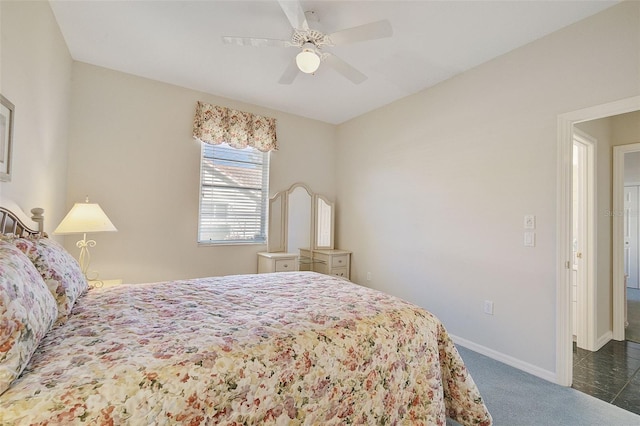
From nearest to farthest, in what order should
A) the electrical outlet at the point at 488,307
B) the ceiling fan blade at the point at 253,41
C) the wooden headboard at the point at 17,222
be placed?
the wooden headboard at the point at 17,222, the ceiling fan blade at the point at 253,41, the electrical outlet at the point at 488,307

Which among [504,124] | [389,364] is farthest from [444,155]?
[389,364]

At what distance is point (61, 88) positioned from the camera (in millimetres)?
2582

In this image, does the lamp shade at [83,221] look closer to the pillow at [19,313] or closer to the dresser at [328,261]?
the pillow at [19,313]

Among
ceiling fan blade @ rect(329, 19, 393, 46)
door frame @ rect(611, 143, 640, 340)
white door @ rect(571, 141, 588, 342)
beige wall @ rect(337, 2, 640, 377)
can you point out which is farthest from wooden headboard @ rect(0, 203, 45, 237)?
door frame @ rect(611, 143, 640, 340)

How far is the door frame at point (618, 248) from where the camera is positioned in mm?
3041

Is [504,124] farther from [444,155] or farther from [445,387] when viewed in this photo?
[445,387]

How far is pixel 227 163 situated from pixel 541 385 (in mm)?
3736

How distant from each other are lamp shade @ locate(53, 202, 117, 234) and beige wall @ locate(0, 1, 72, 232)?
0.65 ft

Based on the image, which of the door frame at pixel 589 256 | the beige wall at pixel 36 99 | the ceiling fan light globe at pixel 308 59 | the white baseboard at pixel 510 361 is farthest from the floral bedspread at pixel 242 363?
the door frame at pixel 589 256

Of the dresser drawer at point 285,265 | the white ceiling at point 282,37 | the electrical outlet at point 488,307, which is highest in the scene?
the white ceiling at point 282,37

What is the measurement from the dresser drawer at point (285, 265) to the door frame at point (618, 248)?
11.2 ft

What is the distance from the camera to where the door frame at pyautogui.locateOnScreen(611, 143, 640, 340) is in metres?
3.04

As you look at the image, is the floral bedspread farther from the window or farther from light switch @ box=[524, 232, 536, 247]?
the window

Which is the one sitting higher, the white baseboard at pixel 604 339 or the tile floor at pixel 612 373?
the white baseboard at pixel 604 339
